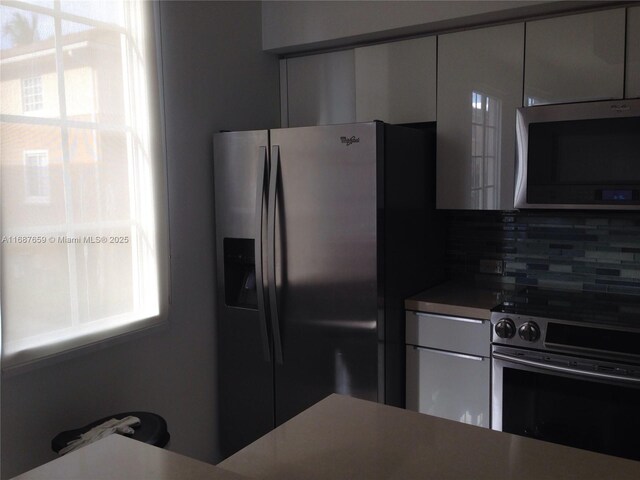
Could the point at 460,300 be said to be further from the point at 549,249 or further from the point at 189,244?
the point at 189,244

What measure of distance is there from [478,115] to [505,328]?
988mm

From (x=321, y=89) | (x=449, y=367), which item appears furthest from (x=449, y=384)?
(x=321, y=89)

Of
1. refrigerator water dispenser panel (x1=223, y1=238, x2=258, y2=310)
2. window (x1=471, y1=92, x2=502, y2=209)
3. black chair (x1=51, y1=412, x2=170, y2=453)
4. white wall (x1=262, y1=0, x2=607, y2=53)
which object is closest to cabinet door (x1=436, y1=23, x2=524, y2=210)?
window (x1=471, y1=92, x2=502, y2=209)

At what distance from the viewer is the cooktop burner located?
7.36ft

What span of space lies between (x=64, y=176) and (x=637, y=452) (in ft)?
7.72

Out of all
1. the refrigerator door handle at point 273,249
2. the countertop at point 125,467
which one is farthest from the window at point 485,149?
the countertop at point 125,467

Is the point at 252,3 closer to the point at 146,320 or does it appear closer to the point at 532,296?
the point at 146,320

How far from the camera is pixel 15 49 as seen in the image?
1.96m

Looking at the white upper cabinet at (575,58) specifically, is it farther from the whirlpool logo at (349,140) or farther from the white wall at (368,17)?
the whirlpool logo at (349,140)

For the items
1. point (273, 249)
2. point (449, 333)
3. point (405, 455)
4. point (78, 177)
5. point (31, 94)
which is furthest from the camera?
point (273, 249)

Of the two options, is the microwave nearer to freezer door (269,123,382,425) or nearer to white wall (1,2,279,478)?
freezer door (269,123,382,425)

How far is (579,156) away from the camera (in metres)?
2.39

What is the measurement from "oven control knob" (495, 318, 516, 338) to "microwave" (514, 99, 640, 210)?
52 centimetres

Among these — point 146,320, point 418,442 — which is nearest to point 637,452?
point 418,442
